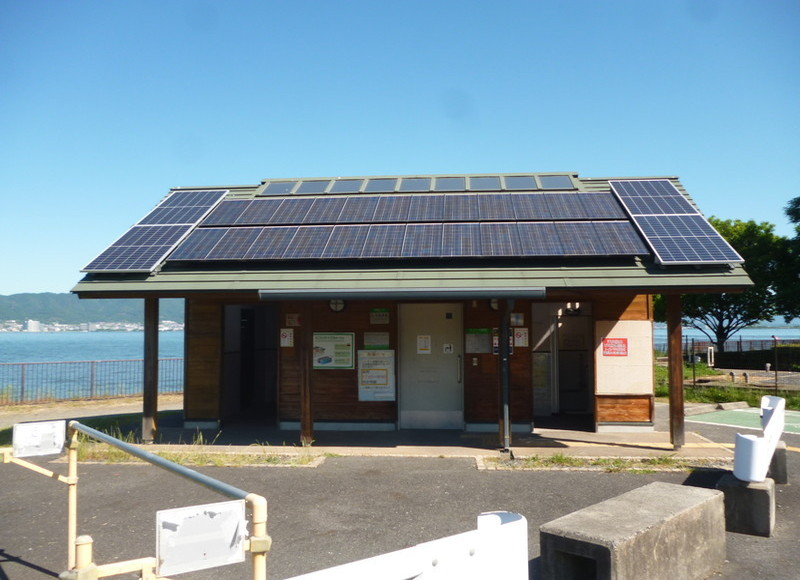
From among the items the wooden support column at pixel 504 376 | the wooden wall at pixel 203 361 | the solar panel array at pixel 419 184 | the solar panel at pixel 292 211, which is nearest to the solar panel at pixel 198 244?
the solar panel at pixel 292 211

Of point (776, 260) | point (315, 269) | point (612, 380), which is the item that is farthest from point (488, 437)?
point (776, 260)

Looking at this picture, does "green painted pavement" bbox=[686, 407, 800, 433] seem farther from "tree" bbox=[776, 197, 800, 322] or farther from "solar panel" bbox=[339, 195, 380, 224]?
"tree" bbox=[776, 197, 800, 322]

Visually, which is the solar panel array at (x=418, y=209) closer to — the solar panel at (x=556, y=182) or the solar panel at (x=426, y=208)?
the solar panel at (x=426, y=208)

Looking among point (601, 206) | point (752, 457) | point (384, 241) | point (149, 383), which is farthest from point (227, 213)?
point (752, 457)

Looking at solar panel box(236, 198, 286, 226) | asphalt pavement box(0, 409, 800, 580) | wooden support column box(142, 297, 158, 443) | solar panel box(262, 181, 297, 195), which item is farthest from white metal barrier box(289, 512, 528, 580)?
solar panel box(262, 181, 297, 195)

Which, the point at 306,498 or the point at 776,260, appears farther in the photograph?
the point at 776,260

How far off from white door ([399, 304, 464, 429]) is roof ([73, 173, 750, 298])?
67.0 inches

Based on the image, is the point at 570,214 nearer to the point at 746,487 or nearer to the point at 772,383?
the point at 746,487

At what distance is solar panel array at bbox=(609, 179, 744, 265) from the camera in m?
10.2

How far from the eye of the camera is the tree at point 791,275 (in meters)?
34.5

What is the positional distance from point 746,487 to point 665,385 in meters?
15.2

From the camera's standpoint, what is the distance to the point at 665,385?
20781mm

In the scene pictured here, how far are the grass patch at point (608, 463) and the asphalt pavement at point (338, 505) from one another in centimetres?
25

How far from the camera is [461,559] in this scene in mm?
2760
